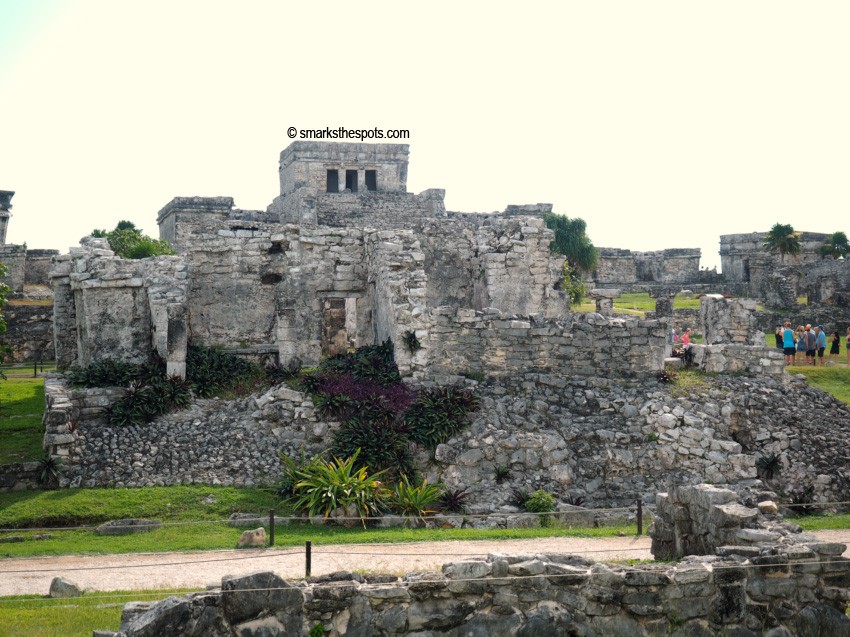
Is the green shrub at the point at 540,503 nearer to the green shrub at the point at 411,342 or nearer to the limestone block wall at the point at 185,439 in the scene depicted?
the limestone block wall at the point at 185,439

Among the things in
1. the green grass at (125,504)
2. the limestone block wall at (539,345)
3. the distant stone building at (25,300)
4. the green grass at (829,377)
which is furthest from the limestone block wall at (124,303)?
the green grass at (829,377)

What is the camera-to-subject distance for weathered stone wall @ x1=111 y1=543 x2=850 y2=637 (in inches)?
371

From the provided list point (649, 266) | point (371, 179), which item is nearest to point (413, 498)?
point (371, 179)

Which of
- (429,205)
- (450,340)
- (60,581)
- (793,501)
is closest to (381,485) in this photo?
(450,340)

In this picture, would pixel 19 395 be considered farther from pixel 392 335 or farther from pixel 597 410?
pixel 597 410

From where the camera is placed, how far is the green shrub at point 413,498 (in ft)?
51.1

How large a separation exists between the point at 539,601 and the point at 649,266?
37162mm

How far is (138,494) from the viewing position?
52.0ft

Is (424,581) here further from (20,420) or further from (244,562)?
(20,420)

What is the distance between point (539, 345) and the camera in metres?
19.1

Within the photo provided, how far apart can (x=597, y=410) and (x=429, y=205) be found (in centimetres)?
2060

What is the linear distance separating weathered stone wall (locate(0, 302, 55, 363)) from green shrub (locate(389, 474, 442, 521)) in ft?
57.8

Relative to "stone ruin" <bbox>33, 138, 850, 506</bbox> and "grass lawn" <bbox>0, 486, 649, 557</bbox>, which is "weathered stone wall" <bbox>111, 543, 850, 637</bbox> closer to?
"grass lawn" <bbox>0, 486, 649, 557</bbox>

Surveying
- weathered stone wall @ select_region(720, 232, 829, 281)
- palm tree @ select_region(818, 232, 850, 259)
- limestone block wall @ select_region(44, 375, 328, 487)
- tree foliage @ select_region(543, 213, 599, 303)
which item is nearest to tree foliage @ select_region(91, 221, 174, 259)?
limestone block wall @ select_region(44, 375, 328, 487)
